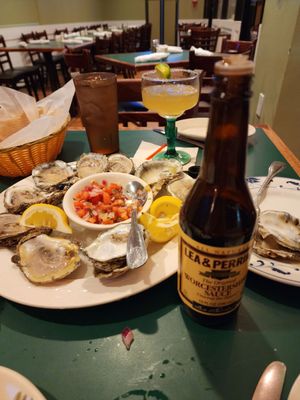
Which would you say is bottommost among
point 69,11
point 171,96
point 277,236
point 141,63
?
point 141,63

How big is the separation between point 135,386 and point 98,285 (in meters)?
0.17

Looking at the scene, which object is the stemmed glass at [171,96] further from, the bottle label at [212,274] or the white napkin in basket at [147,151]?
the bottle label at [212,274]

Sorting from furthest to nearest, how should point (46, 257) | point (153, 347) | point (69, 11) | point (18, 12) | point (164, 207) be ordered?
point (69, 11) < point (18, 12) < point (164, 207) < point (46, 257) < point (153, 347)

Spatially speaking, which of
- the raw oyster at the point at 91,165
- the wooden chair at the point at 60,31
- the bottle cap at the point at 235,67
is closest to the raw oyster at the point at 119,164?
the raw oyster at the point at 91,165

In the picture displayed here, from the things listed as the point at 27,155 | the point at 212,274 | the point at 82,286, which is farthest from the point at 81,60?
the point at 212,274

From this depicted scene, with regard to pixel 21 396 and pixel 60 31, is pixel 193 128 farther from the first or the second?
pixel 60 31

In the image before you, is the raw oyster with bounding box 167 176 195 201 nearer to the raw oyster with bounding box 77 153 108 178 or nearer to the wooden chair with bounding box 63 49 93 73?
the raw oyster with bounding box 77 153 108 178

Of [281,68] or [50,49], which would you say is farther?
[50,49]

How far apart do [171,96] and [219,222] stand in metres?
0.70

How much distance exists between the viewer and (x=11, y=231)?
0.61m

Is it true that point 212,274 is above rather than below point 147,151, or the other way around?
above

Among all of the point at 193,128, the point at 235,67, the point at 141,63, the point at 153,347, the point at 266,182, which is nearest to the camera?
the point at 235,67

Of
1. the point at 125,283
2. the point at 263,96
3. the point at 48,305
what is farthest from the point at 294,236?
the point at 263,96

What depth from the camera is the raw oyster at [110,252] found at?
1.64 ft
